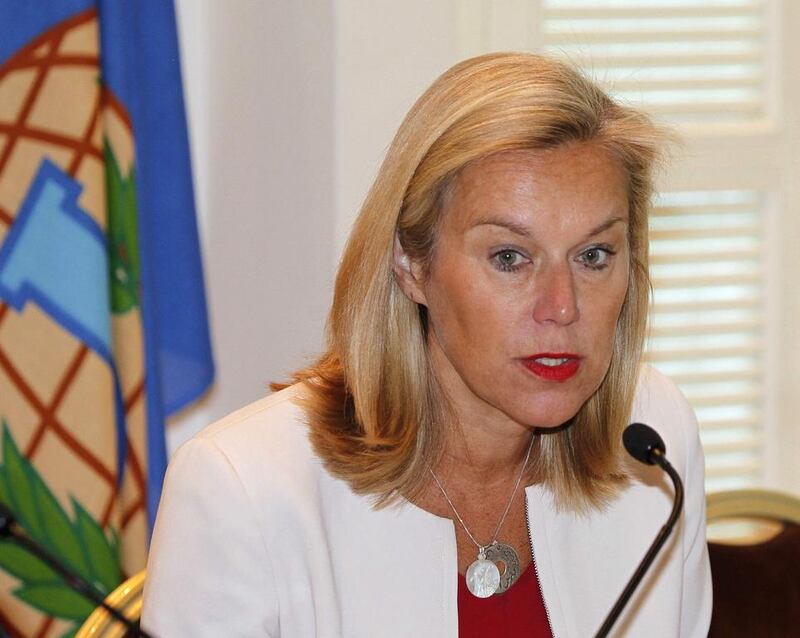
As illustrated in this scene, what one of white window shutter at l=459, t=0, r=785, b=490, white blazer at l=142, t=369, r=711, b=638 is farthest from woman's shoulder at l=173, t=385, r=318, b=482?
white window shutter at l=459, t=0, r=785, b=490

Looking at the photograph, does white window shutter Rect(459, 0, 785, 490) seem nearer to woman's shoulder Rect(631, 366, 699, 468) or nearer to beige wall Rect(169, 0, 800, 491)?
beige wall Rect(169, 0, 800, 491)

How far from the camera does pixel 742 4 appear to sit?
9.61 feet

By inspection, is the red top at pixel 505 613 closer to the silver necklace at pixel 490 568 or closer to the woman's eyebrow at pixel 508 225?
the silver necklace at pixel 490 568

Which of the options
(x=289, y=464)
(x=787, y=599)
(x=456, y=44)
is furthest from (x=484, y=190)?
(x=456, y=44)

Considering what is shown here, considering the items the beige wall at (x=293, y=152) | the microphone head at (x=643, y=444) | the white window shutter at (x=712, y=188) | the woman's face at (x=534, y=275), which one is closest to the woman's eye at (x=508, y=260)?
the woman's face at (x=534, y=275)

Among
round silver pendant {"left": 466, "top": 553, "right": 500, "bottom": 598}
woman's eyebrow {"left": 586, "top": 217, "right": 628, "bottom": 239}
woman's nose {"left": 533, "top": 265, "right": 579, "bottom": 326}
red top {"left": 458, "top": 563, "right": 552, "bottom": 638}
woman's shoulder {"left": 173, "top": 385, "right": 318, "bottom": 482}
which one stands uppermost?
Answer: woman's eyebrow {"left": 586, "top": 217, "right": 628, "bottom": 239}

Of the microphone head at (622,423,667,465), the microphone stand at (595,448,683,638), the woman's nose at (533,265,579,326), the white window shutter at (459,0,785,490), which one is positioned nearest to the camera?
the microphone stand at (595,448,683,638)

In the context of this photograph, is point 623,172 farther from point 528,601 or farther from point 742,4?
point 742,4

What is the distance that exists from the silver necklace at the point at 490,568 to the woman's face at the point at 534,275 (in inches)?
7.9

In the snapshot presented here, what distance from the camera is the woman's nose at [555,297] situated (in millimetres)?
1621

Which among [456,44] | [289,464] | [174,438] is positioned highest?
[456,44]

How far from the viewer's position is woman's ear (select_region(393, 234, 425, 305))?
1.77m

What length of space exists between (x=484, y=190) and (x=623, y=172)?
215mm

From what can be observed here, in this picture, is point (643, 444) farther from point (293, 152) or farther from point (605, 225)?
point (293, 152)
